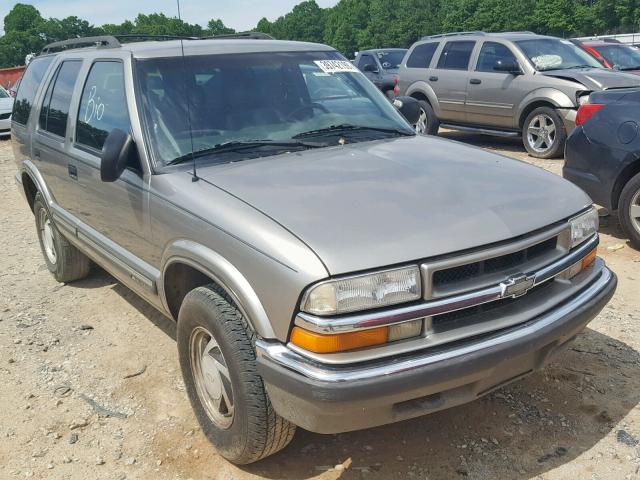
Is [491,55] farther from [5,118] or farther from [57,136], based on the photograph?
[5,118]

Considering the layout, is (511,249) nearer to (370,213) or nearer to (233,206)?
(370,213)

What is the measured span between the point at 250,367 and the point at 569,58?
364 inches

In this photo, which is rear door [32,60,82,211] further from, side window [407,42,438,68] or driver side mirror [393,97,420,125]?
side window [407,42,438,68]

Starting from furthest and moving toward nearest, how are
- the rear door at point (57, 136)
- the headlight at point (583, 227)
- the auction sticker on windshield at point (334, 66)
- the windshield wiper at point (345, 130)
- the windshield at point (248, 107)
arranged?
1. the rear door at point (57, 136)
2. the auction sticker on windshield at point (334, 66)
3. the windshield wiper at point (345, 130)
4. the windshield at point (248, 107)
5. the headlight at point (583, 227)

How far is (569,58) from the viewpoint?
32.8ft

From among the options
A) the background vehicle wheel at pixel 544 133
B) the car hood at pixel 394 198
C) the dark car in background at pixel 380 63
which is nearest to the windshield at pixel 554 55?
the background vehicle wheel at pixel 544 133

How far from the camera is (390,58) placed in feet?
52.1

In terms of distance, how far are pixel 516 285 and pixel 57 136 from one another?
341 centimetres

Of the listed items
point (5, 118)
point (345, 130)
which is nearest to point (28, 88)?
point (345, 130)

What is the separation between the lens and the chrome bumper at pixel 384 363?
2.24 m

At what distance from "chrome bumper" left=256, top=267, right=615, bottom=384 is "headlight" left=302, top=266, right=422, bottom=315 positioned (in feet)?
0.65

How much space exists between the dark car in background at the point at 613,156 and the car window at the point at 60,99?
4.24m

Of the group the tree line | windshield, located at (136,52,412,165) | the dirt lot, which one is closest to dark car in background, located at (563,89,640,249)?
the dirt lot

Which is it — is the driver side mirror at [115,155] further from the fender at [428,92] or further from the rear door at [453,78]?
the fender at [428,92]
